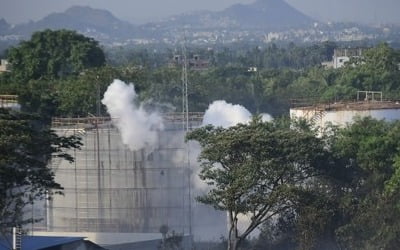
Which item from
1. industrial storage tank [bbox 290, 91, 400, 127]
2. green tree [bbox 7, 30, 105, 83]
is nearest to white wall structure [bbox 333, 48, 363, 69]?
green tree [bbox 7, 30, 105, 83]

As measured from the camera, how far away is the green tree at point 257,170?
820 inches

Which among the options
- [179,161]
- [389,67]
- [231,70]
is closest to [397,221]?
[179,161]

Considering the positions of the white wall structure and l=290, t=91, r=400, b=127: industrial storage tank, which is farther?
the white wall structure

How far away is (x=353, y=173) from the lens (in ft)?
72.1

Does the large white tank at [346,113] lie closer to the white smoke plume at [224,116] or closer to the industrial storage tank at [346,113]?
the industrial storage tank at [346,113]

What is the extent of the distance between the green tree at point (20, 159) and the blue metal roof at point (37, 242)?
449 mm

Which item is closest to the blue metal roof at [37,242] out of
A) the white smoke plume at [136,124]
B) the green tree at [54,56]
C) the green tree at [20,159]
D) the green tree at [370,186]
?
the green tree at [20,159]

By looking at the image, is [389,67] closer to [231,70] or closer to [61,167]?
[231,70]

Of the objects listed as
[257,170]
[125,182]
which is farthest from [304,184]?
[125,182]

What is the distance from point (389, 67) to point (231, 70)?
1506 centimetres

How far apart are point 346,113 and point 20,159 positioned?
32.0 feet

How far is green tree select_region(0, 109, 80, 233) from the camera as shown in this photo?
1794 centimetres

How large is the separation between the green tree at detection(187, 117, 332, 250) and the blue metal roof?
261 cm

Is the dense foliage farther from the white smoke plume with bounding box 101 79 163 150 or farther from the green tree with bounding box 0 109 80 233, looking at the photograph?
the green tree with bounding box 0 109 80 233
